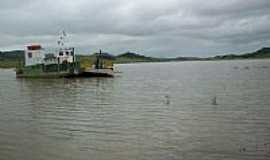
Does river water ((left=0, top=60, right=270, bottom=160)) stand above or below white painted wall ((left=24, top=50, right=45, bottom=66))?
below

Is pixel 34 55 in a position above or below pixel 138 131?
above

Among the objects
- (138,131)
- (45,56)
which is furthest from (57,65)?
(138,131)

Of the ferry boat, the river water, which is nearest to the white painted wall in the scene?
the ferry boat

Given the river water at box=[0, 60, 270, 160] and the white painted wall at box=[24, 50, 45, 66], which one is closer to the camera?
the river water at box=[0, 60, 270, 160]

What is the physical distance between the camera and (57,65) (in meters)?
76.8

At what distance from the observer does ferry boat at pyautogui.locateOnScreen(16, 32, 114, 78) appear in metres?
75.4

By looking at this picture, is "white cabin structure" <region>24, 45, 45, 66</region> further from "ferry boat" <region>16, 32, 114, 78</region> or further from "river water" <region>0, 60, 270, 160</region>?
"river water" <region>0, 60, 270, 160</region>

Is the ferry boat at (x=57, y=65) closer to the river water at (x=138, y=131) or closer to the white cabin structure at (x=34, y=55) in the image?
the white cabin structure at (x=34, y=55)

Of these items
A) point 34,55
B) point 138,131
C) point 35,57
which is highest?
point 34,55

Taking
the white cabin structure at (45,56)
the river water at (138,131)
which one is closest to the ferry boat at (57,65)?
the white cabin structure at (45,56)

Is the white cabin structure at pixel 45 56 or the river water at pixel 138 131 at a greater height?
the white cabin structure at pixel 45 56

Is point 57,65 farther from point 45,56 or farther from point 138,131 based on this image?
point 138,131

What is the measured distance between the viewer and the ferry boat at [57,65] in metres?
75.4

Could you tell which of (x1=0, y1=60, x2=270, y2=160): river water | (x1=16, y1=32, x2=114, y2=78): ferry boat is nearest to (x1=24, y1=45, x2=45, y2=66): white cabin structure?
(x1=16, y1=32, x2=114, y2=78): ferry boat
